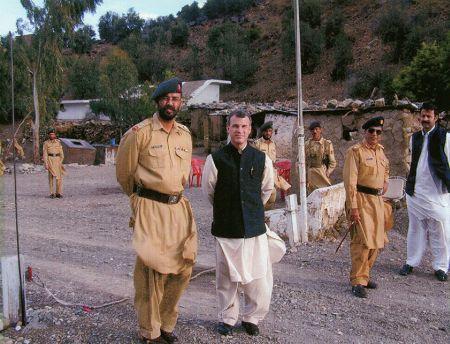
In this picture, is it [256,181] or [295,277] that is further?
[295,277]

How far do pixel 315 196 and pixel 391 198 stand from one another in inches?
89.4

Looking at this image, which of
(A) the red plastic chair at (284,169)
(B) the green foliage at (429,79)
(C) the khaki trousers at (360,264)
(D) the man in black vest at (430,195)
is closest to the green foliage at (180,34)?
(B) the green foliage at (429,79)

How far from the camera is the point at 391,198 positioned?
8.59m

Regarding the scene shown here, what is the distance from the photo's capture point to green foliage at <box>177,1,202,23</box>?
67.9 m

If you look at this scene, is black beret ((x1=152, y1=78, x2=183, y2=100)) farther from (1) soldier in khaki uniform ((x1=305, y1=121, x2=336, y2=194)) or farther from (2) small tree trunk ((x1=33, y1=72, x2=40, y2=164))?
(2) small tree trunk ((x1=33, y1=72, x2=40, y2=164))

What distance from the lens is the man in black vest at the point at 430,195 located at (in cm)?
Result: 545

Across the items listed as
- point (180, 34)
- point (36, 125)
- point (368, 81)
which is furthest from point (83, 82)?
point (368, 81)

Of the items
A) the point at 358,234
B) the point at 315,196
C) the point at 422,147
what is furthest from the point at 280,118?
the point at 358,234

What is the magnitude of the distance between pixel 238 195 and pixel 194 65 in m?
50.1

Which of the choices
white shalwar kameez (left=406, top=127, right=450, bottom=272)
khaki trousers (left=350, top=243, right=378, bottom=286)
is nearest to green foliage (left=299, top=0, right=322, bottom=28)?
white shalwar kameez (left=406, top=127, right=450, bottom=272)

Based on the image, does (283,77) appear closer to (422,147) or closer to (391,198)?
(391,198)

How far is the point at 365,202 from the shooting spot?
196 inches

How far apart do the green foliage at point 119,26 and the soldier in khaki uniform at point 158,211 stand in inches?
2643

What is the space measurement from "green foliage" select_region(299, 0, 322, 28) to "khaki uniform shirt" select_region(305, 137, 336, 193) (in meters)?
41.1
